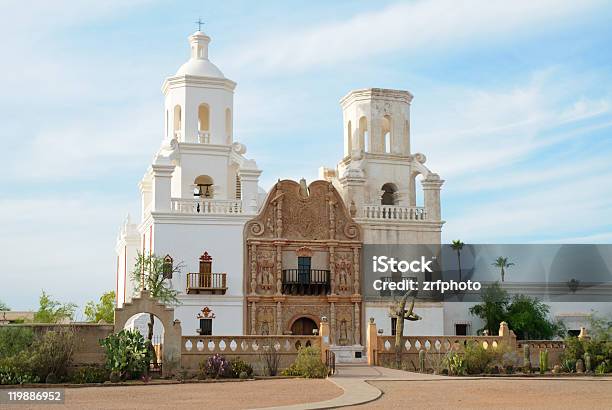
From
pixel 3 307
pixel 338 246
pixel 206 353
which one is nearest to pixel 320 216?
pixel 338 246

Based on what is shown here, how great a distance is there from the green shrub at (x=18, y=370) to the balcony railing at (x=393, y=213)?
22239mm

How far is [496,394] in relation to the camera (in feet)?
78.3

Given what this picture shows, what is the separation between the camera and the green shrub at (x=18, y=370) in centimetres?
2694

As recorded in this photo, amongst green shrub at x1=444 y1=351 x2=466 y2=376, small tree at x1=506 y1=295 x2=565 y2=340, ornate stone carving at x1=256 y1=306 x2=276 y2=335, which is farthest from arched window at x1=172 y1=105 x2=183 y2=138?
green shrub at x1=444 y1=351 x2=466 y2=376

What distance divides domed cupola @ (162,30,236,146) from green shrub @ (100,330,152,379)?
60.0 feet

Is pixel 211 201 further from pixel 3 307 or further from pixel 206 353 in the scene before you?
pixel 3 307

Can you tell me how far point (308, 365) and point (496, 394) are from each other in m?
8.49

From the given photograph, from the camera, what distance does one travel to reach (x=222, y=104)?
155 ft

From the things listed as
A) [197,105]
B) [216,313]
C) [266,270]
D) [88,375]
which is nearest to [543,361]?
[266,270]

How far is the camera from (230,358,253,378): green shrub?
3091 centimetres

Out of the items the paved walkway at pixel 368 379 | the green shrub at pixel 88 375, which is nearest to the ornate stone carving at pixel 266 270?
the paved walkway at pixel 368 379

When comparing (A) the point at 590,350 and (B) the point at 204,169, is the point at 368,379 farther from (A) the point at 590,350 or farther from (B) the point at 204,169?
(B) the point at 204,169

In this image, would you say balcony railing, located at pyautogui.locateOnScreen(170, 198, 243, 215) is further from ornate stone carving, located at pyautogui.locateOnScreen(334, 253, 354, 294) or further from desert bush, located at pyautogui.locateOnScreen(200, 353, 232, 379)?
desert bush, located at pyautogui.locateOnScreen(200, 353, 232, 379)

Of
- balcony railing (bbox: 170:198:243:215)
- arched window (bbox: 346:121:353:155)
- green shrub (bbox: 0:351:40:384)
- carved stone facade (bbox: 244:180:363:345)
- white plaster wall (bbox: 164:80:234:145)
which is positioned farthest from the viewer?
arched window (bbox: 346:121:353:155)
